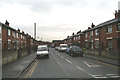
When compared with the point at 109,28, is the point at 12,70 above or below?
below

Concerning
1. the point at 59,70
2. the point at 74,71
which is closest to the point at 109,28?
the point at 74,71

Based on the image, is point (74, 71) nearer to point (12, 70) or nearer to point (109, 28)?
point (12, 70)

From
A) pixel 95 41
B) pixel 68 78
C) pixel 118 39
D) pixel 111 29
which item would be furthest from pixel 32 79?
pixel 95 41

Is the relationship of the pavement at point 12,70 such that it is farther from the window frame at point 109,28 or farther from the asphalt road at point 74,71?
the window frame at point 109,28

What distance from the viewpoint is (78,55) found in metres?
21.5

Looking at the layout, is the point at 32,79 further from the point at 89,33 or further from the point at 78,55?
the point at 89,33

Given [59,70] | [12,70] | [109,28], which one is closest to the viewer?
[12,70]

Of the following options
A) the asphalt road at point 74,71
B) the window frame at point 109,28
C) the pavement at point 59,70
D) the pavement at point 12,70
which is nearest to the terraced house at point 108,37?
the window frame at point 109,28

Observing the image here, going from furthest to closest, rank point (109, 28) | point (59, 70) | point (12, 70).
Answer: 1. point (109, 28)
2. point (59, 70)
3. point (12, 70)

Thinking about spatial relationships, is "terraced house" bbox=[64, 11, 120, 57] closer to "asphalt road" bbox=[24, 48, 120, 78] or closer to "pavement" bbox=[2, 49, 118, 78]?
"asphalt road" bbox=[24, 48, 120, 78]

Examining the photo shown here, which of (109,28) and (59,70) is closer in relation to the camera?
(59,70)

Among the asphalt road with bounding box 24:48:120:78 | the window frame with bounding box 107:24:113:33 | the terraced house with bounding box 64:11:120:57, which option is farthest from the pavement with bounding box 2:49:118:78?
the window frame with bounding box 107:24:113:33

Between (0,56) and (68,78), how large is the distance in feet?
22.6

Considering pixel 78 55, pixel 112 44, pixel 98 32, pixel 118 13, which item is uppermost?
pixel 118 13
